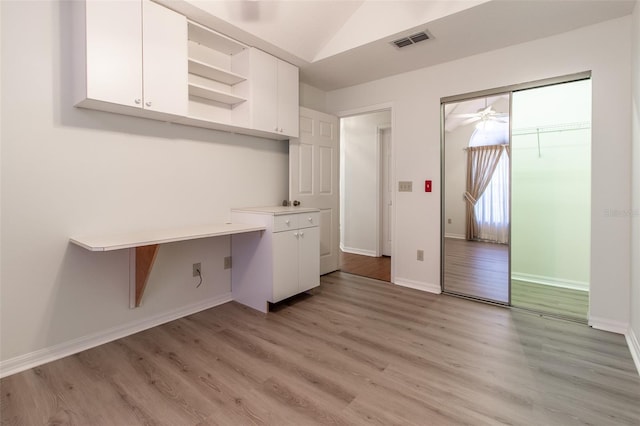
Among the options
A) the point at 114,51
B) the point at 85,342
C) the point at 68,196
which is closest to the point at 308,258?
the point at 85,342

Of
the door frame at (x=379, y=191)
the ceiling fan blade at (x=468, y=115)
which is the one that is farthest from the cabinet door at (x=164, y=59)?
the door frame at (x=379, y=191)

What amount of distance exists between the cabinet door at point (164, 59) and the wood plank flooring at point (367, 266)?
9.48 ft

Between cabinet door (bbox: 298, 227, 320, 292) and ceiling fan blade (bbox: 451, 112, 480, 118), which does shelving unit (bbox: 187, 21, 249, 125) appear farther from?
ceiling fan blade (bbox: 451, 112, 480, 118)

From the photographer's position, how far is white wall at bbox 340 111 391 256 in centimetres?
505

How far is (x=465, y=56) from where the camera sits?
10.0 feet

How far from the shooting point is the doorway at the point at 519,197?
125 inches

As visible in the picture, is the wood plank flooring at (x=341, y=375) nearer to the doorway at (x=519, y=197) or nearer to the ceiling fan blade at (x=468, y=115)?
the doorway at (x=519, y=197)

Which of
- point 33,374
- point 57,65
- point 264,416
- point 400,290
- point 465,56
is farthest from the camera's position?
point 400,290

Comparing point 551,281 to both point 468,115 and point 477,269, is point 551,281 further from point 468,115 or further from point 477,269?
point 468,115

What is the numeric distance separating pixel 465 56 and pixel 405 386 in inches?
121

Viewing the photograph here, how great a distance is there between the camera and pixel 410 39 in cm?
272

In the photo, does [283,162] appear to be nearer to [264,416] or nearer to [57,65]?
[57,65]

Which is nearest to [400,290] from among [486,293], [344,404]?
[486,293]

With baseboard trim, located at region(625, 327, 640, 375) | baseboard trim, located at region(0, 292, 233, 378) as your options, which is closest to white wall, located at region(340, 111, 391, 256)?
baseboard trim, located at region(0, 292, 233, 378)
